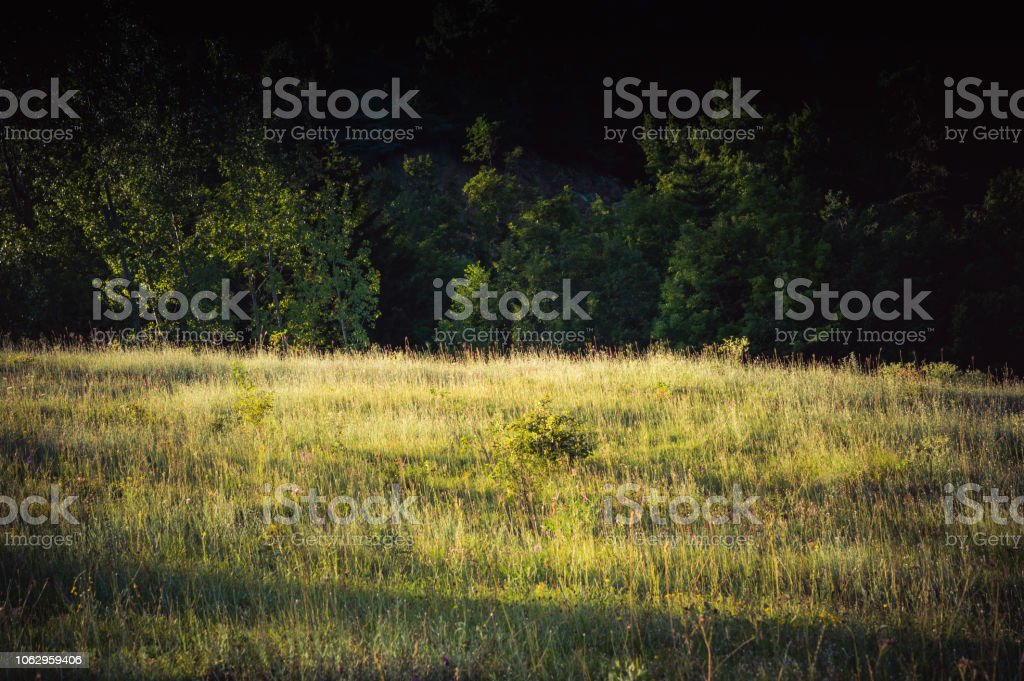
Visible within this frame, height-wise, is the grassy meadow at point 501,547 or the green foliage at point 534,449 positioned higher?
the green foliage at point 534,449

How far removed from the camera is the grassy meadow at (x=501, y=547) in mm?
4270

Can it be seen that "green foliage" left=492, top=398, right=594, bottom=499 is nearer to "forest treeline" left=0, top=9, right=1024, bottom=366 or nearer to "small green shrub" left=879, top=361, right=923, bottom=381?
"small green shrub" left=879, top=361, right=923, bottom=381

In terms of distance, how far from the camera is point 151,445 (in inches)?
358

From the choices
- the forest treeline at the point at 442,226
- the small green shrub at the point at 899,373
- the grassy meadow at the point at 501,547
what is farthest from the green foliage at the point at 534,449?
the forest treeline at the point at 442,226

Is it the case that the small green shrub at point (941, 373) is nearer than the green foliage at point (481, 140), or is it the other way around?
the small green shrub at point (941, 373)

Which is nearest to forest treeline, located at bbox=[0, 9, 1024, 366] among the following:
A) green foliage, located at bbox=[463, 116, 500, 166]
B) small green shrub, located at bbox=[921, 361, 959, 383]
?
green foliage, located at bbox=[463, 116, 500, 166]

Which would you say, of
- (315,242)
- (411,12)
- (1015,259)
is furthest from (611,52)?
(315,242)

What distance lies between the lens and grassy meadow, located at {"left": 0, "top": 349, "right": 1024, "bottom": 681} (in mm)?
4270

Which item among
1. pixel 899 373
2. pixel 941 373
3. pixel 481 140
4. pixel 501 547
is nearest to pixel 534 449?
pixel 501 547

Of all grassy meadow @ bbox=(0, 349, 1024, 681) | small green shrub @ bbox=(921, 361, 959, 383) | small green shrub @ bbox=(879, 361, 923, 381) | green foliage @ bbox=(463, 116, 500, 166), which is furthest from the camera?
green foliage @ bbox=(463, 116, 500, 166)

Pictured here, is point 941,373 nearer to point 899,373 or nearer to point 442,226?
point 899,373

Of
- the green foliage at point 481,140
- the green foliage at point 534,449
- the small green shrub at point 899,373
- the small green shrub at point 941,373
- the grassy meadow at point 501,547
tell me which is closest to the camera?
the grassy meadow at point 501,547

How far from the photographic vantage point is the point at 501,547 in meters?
6.00

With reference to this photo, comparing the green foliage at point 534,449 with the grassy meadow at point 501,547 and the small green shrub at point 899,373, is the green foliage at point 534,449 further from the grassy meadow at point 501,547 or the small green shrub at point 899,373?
the small green shrub at point 899,373
